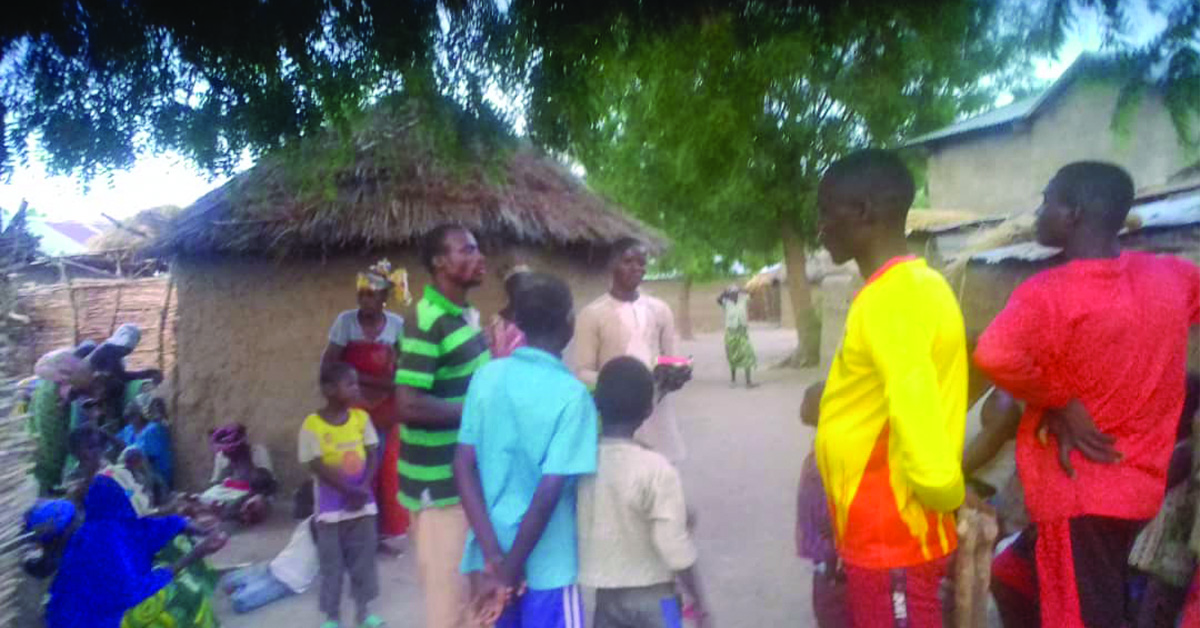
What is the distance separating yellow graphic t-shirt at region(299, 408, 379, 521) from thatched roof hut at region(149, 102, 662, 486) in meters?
1.80

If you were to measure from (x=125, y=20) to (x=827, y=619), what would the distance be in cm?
207

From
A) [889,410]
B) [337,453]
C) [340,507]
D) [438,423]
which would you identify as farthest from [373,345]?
[889,410]

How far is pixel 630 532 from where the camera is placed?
7.05 ft

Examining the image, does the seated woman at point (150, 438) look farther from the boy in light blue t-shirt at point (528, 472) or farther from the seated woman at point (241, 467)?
the boy in light blue t-shirt at point (528, 472)

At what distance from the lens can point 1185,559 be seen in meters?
1.88

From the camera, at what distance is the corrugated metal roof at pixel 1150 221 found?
265cm

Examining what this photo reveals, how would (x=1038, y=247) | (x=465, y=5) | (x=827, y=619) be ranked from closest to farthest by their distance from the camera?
(x=465, y=5), (x=827, y=619), (x=1038, y=247)

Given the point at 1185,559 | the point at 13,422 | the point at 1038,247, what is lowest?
the point at 1185,559

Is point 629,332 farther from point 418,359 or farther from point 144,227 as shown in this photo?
point 144,227

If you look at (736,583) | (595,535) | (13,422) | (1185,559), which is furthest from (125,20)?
(736,583)

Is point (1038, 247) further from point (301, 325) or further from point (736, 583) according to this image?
point (301, 325)

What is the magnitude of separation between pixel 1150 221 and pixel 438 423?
7.39 feet

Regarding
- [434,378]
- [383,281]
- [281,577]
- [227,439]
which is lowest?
[281,577]

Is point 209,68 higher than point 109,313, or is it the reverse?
point 209,68
